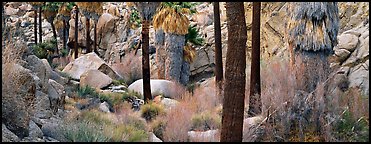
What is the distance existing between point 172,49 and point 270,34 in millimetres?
8446

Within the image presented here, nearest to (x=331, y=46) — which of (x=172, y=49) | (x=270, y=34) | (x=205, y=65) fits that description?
(x=172, y=49)

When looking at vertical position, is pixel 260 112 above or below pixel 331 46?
below

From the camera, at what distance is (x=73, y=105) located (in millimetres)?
16547

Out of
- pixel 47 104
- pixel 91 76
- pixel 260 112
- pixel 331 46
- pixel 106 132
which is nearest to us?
pixel 106 132

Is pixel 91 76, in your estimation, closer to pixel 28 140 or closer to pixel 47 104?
pixel 47 104

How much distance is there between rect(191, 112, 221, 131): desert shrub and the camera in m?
13.3

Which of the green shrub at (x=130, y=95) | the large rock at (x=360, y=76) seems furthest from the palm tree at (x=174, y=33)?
the large rock at (x=360, y=76)

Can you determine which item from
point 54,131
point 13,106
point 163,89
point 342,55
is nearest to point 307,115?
point 54,131

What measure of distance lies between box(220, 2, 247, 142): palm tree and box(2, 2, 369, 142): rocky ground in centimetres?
229

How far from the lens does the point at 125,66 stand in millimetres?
33594

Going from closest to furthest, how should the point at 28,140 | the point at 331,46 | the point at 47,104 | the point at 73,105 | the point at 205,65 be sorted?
1. the point at 28,140
2. the point at 47,104
3. the point at 331,46
4. the point at 73,105
5. the point at 205,65

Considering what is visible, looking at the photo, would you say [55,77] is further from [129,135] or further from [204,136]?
[129,135]

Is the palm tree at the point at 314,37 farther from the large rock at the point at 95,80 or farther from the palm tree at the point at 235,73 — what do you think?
the large rock at the point at 95,80

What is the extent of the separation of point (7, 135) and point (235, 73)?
4302mm
